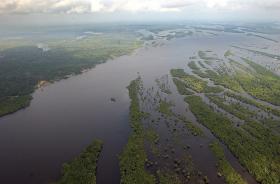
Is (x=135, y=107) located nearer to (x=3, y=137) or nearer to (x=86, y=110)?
(x=86, y=110)

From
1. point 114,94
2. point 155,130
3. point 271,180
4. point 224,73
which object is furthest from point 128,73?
point 271,180

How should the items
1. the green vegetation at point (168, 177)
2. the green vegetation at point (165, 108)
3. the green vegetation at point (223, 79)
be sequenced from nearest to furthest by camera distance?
the green vegetation at point (168, 177), the green vegetation at point (165, 108), the green vegetation at point (223, 79)

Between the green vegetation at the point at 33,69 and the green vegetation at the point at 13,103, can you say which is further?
the green vegetation at the point at 33,69

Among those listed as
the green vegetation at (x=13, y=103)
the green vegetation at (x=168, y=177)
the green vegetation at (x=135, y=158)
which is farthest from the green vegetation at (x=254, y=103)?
the green vegetation at (x=13, y=103)

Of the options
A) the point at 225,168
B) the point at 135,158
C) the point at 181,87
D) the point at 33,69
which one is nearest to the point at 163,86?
the point at 181,87

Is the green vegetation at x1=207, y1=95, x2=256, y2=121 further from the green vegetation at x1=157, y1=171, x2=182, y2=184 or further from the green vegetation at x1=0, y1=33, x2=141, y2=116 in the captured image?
the green vegetation at x1=0, y1=33, x2=141, y2=116

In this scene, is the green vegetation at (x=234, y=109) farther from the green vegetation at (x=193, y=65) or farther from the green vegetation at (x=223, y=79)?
the green vegetation at (x=193, y=65)
